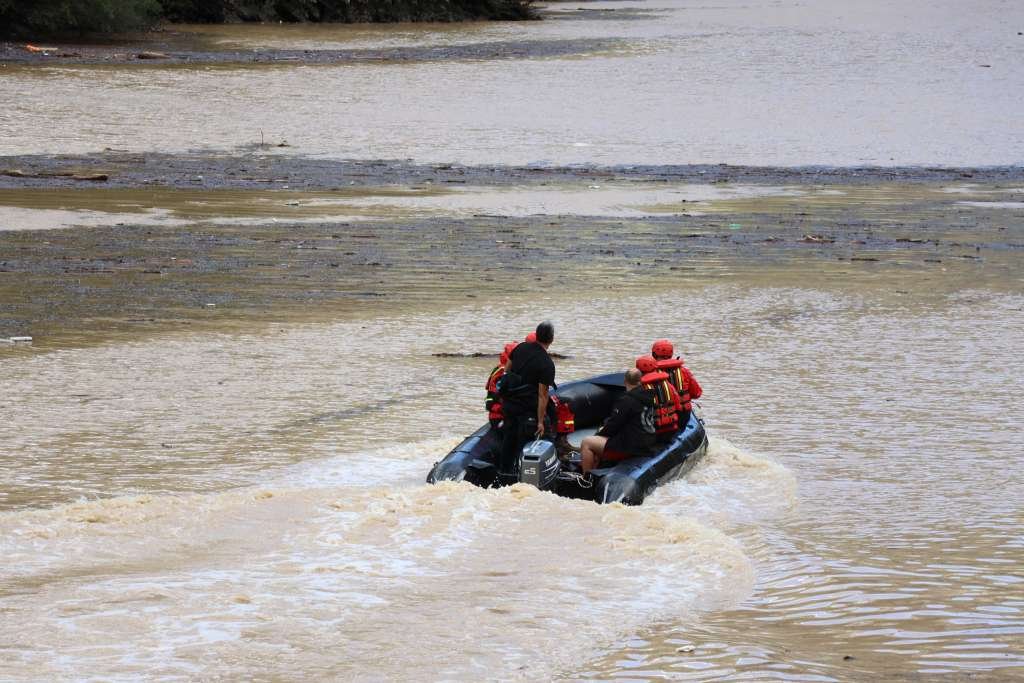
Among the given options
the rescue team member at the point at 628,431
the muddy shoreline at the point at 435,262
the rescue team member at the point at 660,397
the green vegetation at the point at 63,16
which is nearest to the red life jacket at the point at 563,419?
the rescue team member at the point at 628,431

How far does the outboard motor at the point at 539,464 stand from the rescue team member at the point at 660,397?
0.83 m

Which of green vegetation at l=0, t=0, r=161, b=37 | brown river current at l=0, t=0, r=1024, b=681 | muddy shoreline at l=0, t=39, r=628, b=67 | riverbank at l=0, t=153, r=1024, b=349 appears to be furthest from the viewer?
green vegetation at l=0, t=0, r=161, b=37

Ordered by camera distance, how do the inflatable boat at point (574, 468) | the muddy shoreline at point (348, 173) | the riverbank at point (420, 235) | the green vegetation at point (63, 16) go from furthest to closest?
the green vegetation at point (63, 16) < the muddy shoreline at point (348, 173) < the riverbank at point (420, 235) < the inflatable boat at point (574, 468)

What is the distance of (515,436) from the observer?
385 inches

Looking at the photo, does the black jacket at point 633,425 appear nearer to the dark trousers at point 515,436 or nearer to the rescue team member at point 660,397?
the rescue team member at point 660,397

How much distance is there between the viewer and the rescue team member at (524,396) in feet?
32.0

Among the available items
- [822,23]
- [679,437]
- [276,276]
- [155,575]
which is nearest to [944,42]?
[822,23]

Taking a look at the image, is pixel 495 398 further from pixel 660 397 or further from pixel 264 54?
pixel 264 54

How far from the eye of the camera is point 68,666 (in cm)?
649

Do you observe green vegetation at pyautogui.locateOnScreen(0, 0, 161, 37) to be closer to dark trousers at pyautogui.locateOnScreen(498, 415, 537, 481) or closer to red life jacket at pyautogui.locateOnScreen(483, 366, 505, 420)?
red life jacket at pyautogui.locateOnScreen(483, 366, 505, 420)

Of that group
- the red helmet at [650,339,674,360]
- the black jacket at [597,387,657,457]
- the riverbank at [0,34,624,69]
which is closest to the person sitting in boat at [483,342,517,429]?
the black jacket at [597,387,657,457]

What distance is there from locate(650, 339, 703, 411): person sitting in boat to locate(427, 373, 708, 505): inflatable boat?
151 mm

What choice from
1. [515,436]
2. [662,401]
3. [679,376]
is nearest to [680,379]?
[679,376]

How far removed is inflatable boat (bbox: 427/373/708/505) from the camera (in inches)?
364
